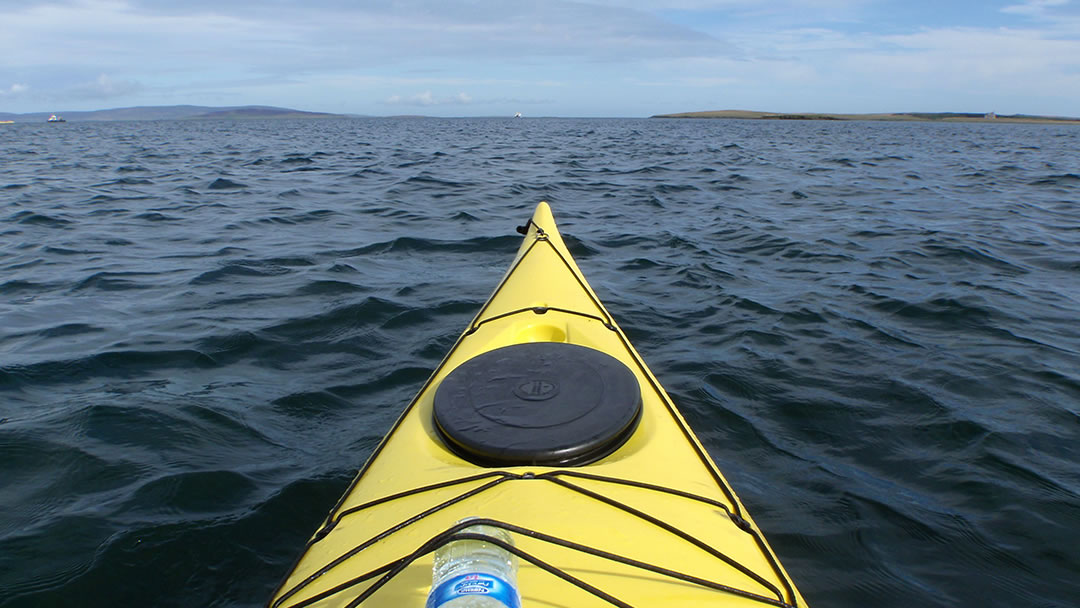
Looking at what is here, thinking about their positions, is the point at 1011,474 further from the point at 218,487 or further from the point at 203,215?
the point at 203,215

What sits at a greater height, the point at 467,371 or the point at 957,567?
the point at 467,371

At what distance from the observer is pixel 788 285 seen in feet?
19.4

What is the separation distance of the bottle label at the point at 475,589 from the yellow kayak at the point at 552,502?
0.85ft

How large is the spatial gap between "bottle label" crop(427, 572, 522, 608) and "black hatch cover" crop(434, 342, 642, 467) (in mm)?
736

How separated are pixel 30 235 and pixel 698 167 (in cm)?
1429

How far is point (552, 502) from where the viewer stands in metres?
1.71

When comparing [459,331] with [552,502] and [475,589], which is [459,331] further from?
[475,589]

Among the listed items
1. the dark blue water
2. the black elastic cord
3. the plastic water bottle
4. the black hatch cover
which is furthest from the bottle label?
the dark blue water

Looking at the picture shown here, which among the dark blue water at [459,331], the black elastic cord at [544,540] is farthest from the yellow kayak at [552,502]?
the dark blue water at [459,331]

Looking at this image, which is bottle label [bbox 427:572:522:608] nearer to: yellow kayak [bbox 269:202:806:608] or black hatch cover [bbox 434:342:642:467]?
yellow kayak [bbox 269:202:806:608]

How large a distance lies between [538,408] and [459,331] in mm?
2942

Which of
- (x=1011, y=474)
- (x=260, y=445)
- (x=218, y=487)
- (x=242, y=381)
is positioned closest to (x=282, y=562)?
(x=218, y=487)

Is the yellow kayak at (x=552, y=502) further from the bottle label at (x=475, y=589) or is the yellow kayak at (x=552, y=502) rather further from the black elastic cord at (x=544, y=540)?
the bottle label at (x=475, y=589)

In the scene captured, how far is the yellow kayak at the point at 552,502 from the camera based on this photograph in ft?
4.94
